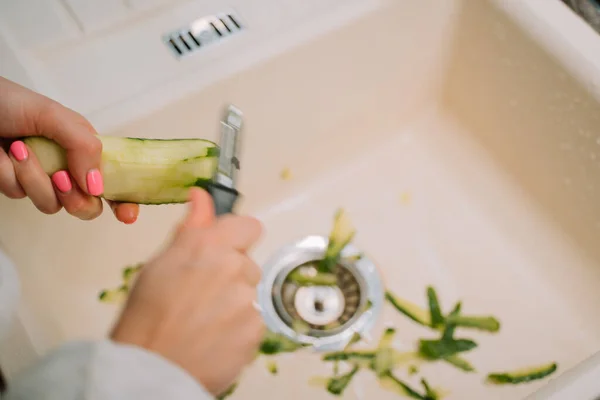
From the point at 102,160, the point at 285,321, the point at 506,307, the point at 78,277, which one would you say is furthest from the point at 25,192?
the point at 506,307

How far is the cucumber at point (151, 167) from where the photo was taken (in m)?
0.45

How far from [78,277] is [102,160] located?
0.69 feet

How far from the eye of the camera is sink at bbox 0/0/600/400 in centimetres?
58

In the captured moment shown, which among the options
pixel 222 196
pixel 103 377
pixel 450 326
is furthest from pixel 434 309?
pixel 103 377

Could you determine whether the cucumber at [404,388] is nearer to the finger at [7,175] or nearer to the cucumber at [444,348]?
the cucumber at [444,348]

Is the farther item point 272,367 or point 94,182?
point 272,367

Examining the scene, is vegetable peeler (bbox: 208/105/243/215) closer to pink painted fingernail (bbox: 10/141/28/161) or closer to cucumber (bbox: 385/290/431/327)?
pink painted fingernail (bbox: 10/141/28/161)

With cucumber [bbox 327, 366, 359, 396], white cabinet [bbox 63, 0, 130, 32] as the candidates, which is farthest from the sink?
white cabinet [bbox 63, 0, 130, 32]

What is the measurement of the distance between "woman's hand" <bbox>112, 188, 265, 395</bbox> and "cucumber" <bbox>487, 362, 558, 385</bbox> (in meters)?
0.31

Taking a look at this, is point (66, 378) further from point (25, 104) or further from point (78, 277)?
point (78, 277)

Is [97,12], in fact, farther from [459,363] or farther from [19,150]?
[459,363]

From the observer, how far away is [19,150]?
0.44m

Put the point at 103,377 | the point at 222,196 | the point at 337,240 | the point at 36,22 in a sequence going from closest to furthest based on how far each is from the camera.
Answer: the point at 103,377
the point at 222,196
the point at 36,22
the point at 337,240

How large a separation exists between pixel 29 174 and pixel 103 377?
204 millimetres
